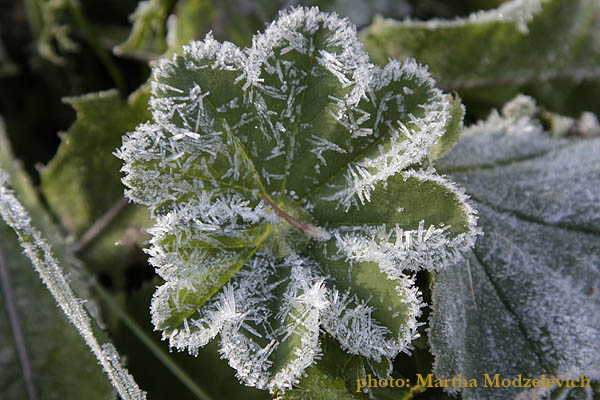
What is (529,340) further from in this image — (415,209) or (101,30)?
(101,30)

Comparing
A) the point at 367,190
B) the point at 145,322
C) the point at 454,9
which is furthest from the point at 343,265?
the point at 454,9

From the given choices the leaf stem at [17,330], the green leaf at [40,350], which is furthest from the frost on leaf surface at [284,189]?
the leaf stem at [17,330]

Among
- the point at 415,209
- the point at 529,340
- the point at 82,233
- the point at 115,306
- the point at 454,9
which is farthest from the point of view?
the point at 454,9

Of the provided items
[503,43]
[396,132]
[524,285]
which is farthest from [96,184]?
[503,43]

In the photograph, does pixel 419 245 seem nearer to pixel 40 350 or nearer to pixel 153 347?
pixel 153 347

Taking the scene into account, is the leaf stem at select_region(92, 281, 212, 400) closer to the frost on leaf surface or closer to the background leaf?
the frost on leaf surface

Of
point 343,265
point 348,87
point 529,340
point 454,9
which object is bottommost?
point 343,265

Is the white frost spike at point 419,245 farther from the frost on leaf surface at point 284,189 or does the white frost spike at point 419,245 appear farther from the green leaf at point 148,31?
the green leaf at point 148,31
